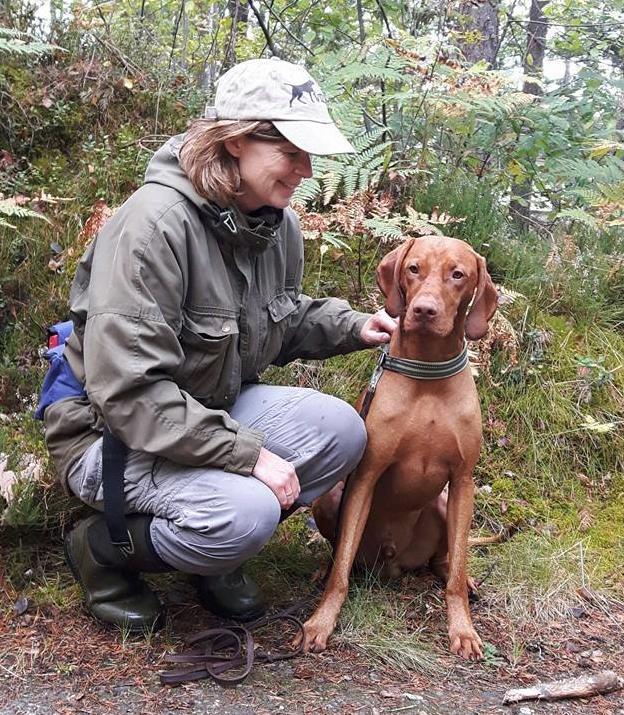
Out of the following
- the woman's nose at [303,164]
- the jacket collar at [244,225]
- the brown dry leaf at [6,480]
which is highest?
the woman's nose at [303,164]

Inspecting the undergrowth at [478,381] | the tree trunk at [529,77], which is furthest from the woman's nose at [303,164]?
the tree trunk at [529,77]

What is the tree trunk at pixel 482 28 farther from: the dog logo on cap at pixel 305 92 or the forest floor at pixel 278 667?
the forest floor at pixel 278 667

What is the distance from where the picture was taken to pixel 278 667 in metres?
2.66

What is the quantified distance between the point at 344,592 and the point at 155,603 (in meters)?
0.69

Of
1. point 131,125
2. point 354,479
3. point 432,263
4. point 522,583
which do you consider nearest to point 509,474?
point 522,583

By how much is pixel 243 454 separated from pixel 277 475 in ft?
0.44

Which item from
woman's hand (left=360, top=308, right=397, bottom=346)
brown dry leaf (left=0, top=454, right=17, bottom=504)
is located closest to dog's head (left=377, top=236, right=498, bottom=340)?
woman's hand (left=360, top=308, right=397, bottom=346)

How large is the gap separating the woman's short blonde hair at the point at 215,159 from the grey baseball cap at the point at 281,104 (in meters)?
0.04

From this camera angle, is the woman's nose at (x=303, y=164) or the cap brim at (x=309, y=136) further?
the woman's nose at (x=303, y=164)

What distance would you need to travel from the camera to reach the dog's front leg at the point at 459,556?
2.89 metres

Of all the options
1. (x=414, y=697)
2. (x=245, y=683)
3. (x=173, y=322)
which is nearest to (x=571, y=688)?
(x=414, y=697)

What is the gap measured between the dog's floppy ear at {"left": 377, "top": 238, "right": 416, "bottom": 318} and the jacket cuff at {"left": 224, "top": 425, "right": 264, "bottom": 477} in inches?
32.2

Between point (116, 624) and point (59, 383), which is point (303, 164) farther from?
point (116, 624)

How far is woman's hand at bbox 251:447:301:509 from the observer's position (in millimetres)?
2521
